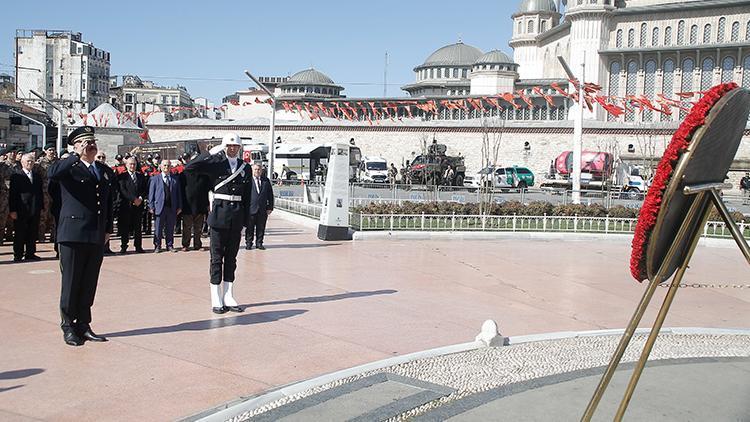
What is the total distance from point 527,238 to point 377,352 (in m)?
10.5

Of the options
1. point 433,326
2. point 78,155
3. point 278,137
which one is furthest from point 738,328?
point 278,137

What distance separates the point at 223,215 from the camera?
295 inches

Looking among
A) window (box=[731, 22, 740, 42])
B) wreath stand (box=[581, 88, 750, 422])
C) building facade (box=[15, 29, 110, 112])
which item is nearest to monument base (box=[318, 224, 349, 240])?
wreath stand (box=[581, 88, 750, 422])

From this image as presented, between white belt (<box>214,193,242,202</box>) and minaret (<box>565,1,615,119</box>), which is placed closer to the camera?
white belt (<box>214,193,242,202</box>)

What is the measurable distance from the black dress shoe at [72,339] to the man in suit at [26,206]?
16.1 feet

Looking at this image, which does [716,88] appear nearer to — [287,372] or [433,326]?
[287,372]

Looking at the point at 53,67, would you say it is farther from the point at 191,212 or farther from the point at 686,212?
the point at 686,212

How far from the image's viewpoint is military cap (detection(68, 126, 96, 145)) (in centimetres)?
639

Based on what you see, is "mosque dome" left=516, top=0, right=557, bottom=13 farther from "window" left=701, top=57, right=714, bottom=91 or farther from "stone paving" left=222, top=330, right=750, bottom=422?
"stone paving" left=222, top=330, right=750, bottom=422

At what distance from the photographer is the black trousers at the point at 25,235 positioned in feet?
33.8

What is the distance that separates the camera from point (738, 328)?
302 inches

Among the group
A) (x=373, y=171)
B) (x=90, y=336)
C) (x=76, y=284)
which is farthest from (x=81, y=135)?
(x=373, y=171)

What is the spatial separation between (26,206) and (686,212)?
962 cm

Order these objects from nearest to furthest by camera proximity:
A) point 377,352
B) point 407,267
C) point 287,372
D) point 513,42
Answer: point 287,372 → point 377,352 → point 407,267 → point 513,42
